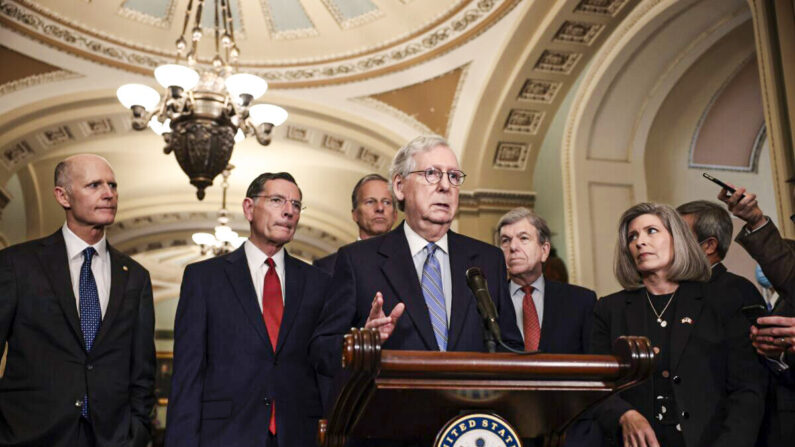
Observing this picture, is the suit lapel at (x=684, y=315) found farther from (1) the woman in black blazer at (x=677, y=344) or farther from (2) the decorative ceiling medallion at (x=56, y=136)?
(2) the decorative ceiling medallion at (x=56, y=136)

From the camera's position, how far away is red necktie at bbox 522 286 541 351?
2717 millimetres

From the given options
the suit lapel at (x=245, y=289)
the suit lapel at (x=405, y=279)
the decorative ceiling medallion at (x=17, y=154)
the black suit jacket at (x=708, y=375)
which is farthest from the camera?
the decorative ceiling medallion at (x=17, y=154)

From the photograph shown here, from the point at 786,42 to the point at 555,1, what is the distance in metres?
2.84

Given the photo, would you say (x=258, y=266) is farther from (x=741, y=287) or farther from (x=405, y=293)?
(x=741, y=287)

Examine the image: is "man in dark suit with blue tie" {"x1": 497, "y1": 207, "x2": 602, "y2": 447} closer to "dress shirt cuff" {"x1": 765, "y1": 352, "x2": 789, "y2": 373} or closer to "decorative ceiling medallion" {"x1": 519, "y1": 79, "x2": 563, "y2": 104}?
"dress shirt cuff" {"x1": 765, "y1": 352, "x2": 789, "y2": 373}

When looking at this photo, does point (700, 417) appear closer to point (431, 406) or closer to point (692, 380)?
point (692, 380)

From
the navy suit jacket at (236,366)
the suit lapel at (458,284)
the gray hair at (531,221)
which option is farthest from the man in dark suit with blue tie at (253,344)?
the gray hair at (531,221)

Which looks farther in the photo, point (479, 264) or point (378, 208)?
point (378, 208)

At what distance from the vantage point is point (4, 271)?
2.53m

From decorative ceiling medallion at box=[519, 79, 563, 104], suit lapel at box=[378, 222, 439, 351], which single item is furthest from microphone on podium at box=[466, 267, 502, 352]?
decorative ceiling medallion at box=[519, 79, 563, 104]

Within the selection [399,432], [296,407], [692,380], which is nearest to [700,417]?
→ [692,380]

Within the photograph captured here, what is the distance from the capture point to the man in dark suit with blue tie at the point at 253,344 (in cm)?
230

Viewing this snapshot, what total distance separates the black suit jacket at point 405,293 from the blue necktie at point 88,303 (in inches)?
44.5

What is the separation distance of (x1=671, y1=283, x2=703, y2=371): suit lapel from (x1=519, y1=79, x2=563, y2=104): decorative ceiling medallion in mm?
5112
